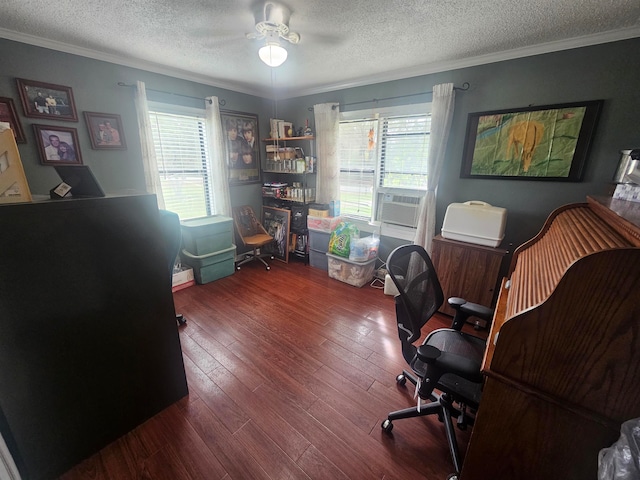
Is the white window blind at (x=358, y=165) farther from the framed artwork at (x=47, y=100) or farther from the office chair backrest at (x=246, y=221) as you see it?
the framed artwork at (x=47, y=100)

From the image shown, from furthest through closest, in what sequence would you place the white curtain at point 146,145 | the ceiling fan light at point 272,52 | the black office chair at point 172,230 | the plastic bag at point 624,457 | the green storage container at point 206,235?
1. the green storage container at point 206,235
2. the white curtain at point 146,145
3. the black office chair at point 172,230
4. the ceiling fan light at point 272,52
5. the plastic bag at point 624,457

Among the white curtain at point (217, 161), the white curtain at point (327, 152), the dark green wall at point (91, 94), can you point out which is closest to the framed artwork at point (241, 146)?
the white curtain at point (217, 161)

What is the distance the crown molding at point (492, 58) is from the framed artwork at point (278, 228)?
1798 mm

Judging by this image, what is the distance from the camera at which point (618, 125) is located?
6.24 ft

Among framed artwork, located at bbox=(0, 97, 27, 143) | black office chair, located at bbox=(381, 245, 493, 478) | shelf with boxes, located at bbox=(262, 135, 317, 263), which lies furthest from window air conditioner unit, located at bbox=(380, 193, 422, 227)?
framed artwork, located at bbox=(0, 97, 27, 143)

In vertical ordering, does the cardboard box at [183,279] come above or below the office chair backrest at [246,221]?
below

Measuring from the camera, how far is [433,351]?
1146 mm

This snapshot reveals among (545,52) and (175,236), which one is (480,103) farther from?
(175,236)

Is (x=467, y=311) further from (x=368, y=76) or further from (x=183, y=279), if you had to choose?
(x=183, y=279)

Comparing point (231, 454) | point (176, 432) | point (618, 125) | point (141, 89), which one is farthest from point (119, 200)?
point (618, 125)

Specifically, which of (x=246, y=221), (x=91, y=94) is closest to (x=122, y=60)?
(x=91, y=94)

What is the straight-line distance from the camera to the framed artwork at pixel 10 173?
94 cm

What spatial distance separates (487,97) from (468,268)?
160cm

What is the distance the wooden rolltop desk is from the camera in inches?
27.6
